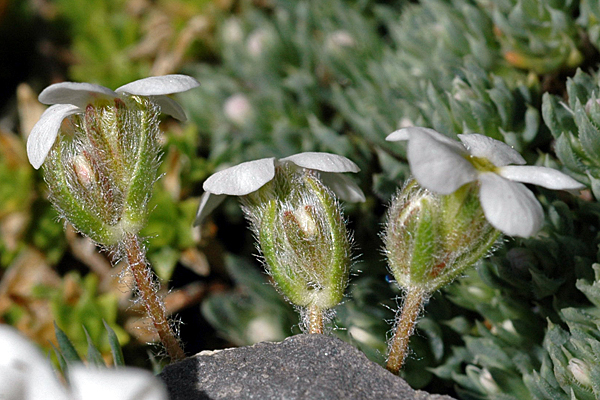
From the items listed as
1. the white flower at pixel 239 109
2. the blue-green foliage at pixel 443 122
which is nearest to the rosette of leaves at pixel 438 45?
the blue-green foliage at pixel 443 122

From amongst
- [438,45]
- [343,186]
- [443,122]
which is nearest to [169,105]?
[343,186]

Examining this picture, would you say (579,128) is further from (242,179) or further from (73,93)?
(73,93)

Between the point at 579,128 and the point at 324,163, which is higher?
the point at 324,163

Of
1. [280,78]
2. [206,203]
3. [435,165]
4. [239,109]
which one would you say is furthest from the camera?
[280,78]

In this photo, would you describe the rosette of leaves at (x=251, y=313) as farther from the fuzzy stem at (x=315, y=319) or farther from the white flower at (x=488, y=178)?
the white flower at (x=488, y=178)

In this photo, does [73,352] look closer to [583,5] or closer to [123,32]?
[583,5]

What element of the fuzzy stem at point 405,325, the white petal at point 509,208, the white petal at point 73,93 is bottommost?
the fuzzy stem at point 405,325

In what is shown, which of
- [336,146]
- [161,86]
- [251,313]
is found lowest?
[251,313]

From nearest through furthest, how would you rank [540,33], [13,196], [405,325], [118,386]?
[118,386] → [405,325] → [540,33] → [13,196]
